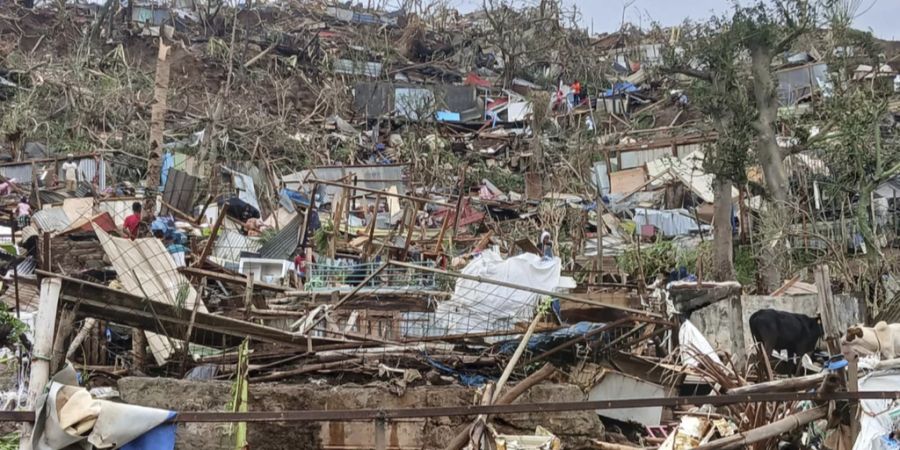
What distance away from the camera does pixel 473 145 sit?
24.1 meters

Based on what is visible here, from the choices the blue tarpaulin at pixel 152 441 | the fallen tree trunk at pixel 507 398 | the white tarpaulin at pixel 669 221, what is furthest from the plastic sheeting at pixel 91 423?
the white tarpaulin at pixel 669 221

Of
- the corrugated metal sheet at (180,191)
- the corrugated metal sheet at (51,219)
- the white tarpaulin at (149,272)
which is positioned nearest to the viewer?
the white tarpaulin at (149,272)

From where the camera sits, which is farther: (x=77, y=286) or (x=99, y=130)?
(x=99, y=130)

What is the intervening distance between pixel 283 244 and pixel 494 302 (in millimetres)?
5734

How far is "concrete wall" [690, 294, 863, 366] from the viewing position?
855 centimetres

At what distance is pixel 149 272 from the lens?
7.23 metres

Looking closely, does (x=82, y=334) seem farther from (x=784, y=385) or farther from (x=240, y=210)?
(x=240, y=210)

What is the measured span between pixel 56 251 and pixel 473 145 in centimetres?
1522

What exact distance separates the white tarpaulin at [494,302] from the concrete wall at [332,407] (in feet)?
3.93

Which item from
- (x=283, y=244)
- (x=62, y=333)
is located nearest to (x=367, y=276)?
(x=62, y=333)

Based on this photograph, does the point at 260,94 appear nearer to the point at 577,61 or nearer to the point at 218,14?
the point at 218,14

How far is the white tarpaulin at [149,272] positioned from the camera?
6.71m

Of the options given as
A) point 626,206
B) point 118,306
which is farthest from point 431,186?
point 118,306

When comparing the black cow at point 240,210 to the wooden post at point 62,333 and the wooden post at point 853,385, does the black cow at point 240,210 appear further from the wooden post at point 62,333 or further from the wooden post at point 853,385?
the wooden post at point 853,385
